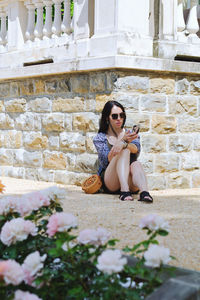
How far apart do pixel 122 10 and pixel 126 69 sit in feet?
2.16

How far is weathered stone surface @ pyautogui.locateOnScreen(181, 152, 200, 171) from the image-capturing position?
18.3ft

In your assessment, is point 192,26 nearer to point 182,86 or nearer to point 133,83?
point 182,86

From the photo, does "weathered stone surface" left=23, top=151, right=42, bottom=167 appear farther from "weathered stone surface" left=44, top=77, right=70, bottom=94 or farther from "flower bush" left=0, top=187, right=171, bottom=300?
"flower bush" left=0, top=187, right=171, bottom=300

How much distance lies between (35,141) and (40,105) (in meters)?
0.50

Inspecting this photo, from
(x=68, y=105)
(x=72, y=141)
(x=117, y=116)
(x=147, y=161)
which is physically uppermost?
(x=68, y=105)

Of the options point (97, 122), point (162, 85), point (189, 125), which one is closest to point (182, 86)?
point (162, 85)

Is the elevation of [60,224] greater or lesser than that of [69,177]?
greater

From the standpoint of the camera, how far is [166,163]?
17.8 feet

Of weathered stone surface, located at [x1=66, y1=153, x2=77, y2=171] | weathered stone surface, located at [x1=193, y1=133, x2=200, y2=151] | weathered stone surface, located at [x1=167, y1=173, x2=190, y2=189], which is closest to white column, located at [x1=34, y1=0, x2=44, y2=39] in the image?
weathered stone surface, located at [x1=66, y1=153, x2=77, y2=171]

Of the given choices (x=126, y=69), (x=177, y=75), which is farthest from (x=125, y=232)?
(x=177, y=75)

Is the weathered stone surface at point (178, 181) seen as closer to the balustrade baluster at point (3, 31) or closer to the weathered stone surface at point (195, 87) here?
the weathered stone surface at point (195, 87)

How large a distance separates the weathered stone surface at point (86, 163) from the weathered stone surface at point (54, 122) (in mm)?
513

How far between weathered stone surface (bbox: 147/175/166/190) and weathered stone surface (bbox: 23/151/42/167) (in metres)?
1.64

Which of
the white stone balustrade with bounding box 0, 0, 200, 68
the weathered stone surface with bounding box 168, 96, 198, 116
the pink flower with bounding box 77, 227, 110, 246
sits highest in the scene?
the white stone balustrade with bounding box 0, 0, 200, 68
